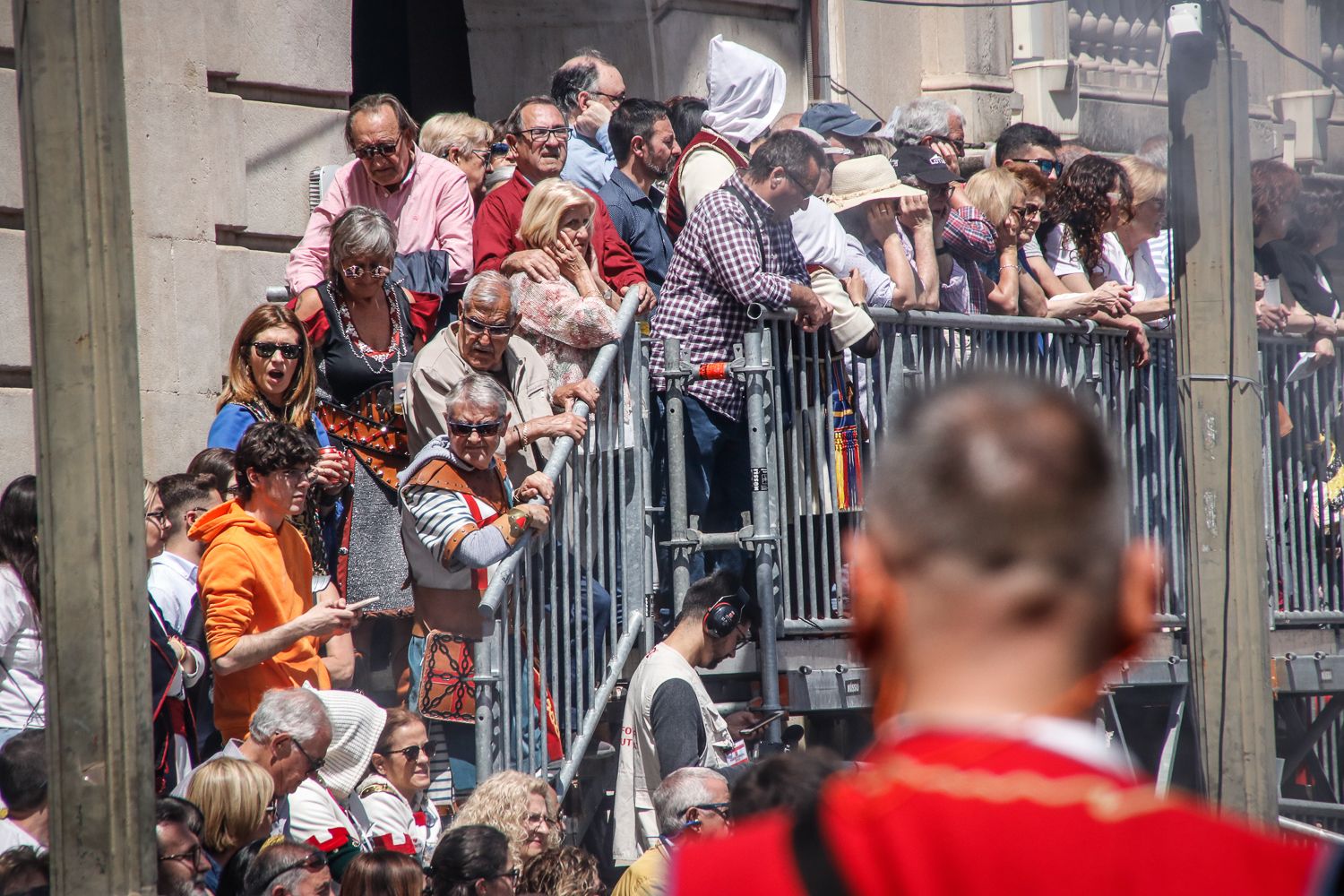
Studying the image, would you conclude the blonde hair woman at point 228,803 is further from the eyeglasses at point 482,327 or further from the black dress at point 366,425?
the eyeglasses at point 482,327

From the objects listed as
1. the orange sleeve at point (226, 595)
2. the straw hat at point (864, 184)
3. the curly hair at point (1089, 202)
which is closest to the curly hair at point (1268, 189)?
the curly hair at point (1089, 202)

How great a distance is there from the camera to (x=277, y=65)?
8.69 m

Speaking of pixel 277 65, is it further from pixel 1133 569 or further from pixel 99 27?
pixel 1133 569

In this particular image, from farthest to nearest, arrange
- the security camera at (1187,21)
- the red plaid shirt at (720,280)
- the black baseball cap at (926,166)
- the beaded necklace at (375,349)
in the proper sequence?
the black baseball cap at (926,166), the red plaid shirt at (720,280), the beaded necklace at (375,349), the security camera at (1187,21)

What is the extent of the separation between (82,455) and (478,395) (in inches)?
113

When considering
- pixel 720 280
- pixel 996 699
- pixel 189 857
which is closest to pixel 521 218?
pixel 720 280

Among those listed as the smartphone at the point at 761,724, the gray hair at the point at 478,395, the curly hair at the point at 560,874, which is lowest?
the curly hair at the point at 560,874

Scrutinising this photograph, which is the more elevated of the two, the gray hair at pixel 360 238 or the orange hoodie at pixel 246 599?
the gray hair at pixel 360 238

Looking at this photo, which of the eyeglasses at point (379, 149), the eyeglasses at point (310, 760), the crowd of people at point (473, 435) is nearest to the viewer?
the crowd of people at point (473, 435)

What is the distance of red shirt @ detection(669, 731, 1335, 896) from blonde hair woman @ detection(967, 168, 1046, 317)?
6922 millimetres

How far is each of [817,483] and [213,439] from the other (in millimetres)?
2370

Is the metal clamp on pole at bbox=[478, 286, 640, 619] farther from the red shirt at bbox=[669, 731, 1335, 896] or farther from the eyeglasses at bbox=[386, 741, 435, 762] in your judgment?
the red shirt at bbox=[669, 731, 1335, 896]

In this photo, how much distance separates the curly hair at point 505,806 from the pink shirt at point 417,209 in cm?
242

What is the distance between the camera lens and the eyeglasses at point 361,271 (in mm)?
6664
